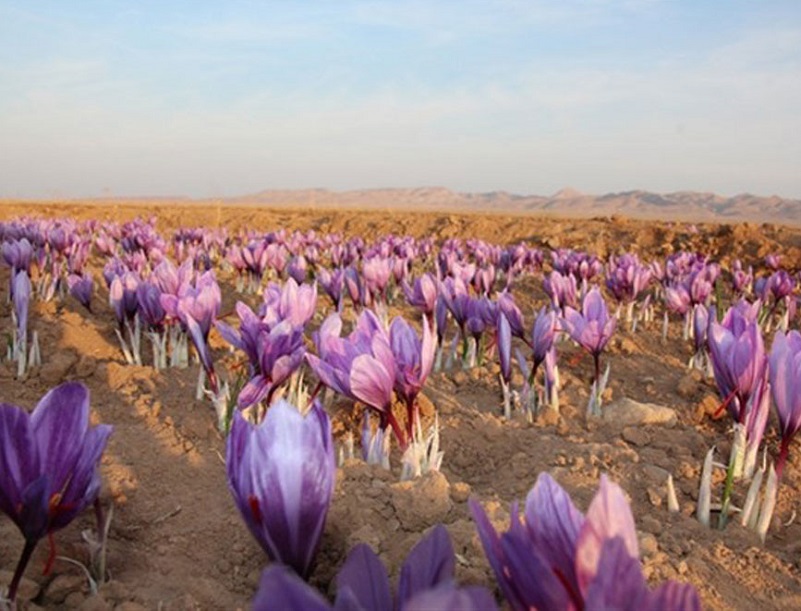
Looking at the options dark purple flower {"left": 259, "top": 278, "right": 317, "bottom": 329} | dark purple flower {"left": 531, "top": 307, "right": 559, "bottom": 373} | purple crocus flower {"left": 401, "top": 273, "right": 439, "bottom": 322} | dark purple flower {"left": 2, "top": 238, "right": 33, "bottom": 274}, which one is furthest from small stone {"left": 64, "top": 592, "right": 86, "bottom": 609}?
dark purple flower {"left": 2, "top": 238, "right": 33, "bottom": 274}

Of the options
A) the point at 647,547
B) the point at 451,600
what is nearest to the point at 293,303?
the point at 647,547

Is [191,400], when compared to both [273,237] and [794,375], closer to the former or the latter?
[794,375]

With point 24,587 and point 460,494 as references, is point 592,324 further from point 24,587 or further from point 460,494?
point 24,587

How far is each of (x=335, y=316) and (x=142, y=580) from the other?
116cm

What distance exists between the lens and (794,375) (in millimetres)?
2145

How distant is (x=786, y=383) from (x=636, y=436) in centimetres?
118

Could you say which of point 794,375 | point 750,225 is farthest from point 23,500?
point 750,225

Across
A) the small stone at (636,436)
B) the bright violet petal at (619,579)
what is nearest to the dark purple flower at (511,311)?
the small stone at (636,436)

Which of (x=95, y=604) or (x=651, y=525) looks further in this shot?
(x=651, y=525)

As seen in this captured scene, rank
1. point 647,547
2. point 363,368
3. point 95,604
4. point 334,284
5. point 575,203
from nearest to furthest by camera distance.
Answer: point 95,604 → point 647,547 → point 363,368 → point 334,284 → point 575,203

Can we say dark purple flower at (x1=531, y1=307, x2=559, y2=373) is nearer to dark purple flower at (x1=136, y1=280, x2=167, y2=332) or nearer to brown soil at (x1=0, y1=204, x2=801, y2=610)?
brown soil at (x1=0, y1=204, x2=801, y2=610)

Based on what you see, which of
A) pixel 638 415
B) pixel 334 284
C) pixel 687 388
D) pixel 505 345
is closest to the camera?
pixel 505 345

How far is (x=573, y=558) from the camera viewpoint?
0.96m

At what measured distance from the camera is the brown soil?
1.74 meters
